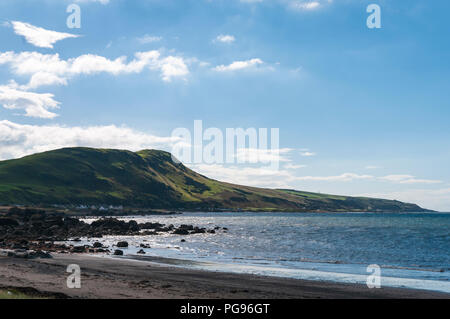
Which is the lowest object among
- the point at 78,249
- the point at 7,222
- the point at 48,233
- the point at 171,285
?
the point at 48,233

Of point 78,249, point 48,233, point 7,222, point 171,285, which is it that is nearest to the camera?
point 171,285

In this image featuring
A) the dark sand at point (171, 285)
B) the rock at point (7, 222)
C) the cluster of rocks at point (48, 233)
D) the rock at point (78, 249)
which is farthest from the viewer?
the rock at point (7, 222)

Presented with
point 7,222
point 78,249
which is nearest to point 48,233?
point 7,222

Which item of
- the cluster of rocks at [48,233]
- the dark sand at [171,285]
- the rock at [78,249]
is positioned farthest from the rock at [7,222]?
the dark sand at [171,285]

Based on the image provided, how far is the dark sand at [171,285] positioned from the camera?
24578mm

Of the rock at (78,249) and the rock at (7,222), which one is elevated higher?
the rock at (7,222)

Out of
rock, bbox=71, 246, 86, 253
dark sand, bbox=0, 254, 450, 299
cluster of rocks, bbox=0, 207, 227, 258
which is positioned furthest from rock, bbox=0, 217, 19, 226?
dark sand, bbox=0, 254, 450, 299

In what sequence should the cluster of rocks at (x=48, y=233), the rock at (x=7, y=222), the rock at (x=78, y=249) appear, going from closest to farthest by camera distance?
the cluster of rocks at (x=48, y=233), the rock at (x=78, y=249), the rock at (x=7, y=222)

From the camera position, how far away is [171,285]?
93.8 ft

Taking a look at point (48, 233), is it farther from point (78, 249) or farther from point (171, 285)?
point (171, 285)

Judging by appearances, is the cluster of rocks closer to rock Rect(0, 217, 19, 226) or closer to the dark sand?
rock Rect(0, 217, 19, 226)

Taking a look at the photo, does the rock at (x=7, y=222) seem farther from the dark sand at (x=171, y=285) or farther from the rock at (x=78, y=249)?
the dark sand at (x=171, y=285)
